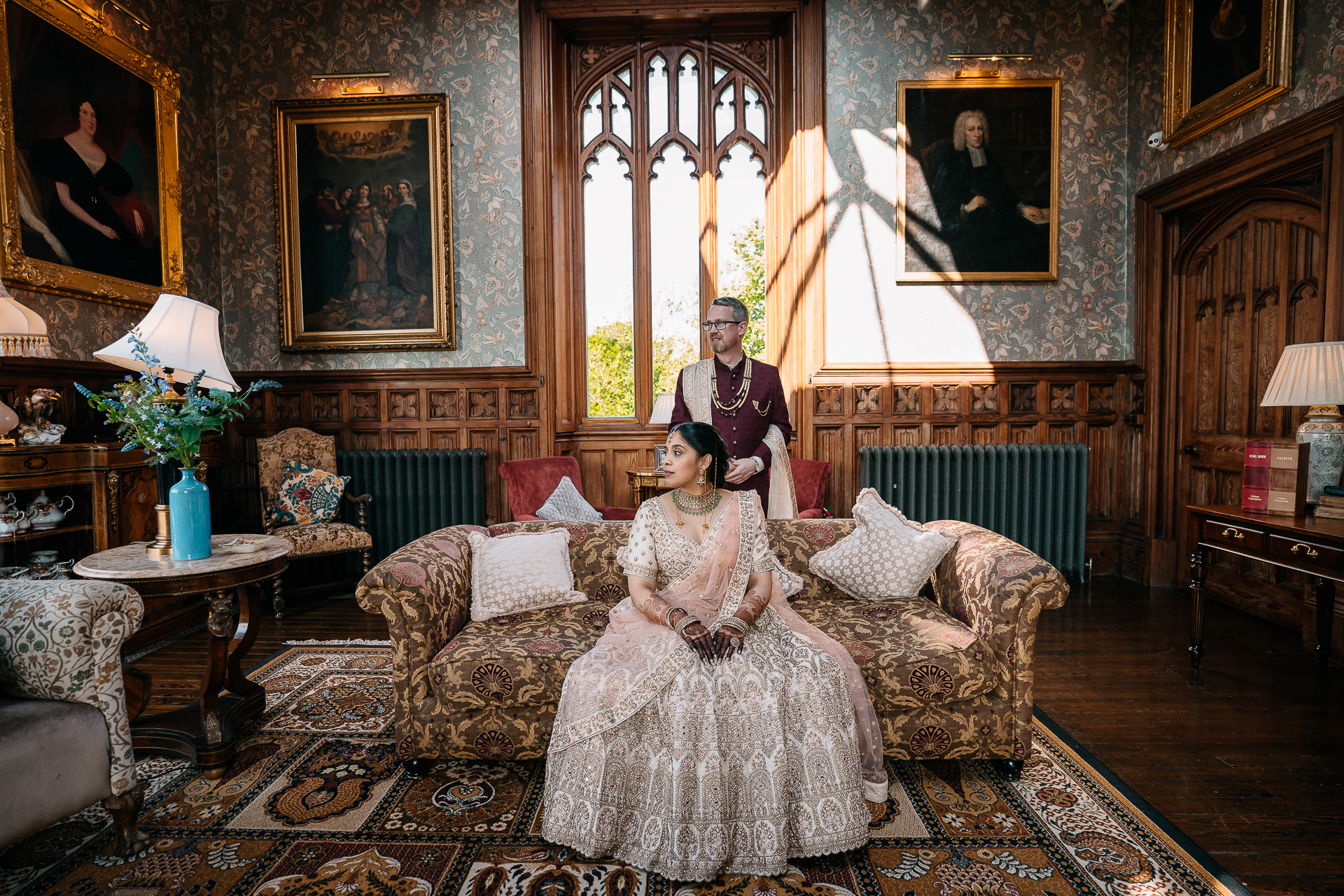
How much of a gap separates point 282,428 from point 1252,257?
22.2 feet

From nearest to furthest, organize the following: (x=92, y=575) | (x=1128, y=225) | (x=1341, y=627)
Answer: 1. (x=92, y=575)
2. (x=1341, y=627)
3. (x=1128, y=225)

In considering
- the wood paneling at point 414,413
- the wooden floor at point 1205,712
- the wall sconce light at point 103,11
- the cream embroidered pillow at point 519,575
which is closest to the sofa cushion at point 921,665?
the wooden floor at point 1205,712

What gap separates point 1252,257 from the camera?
4.29 metres

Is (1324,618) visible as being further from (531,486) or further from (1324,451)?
(531,486)

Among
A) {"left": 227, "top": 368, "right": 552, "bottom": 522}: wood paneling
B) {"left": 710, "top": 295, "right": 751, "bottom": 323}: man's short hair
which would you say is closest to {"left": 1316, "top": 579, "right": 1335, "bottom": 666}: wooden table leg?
{"left": 710, "top": 295, "right": 751, "bottom": 323}: man's short hair

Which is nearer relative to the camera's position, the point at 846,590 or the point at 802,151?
the point at 846,590

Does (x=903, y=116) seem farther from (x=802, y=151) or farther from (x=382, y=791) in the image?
(x=382, y=791)

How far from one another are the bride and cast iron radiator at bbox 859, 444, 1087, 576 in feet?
10.8

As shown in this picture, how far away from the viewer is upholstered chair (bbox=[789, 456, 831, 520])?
4684 millimetres

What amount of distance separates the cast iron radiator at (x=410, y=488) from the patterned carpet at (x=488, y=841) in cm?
270

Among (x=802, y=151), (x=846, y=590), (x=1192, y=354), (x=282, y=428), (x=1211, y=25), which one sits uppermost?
(x=1211, y=25)

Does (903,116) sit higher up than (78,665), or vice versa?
(903,116)

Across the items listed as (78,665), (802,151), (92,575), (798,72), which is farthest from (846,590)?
(798,72)

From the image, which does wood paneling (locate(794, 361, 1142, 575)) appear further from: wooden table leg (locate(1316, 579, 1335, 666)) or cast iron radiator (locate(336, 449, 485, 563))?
cast iron radiator (locate(336, 449, 485, 563))
